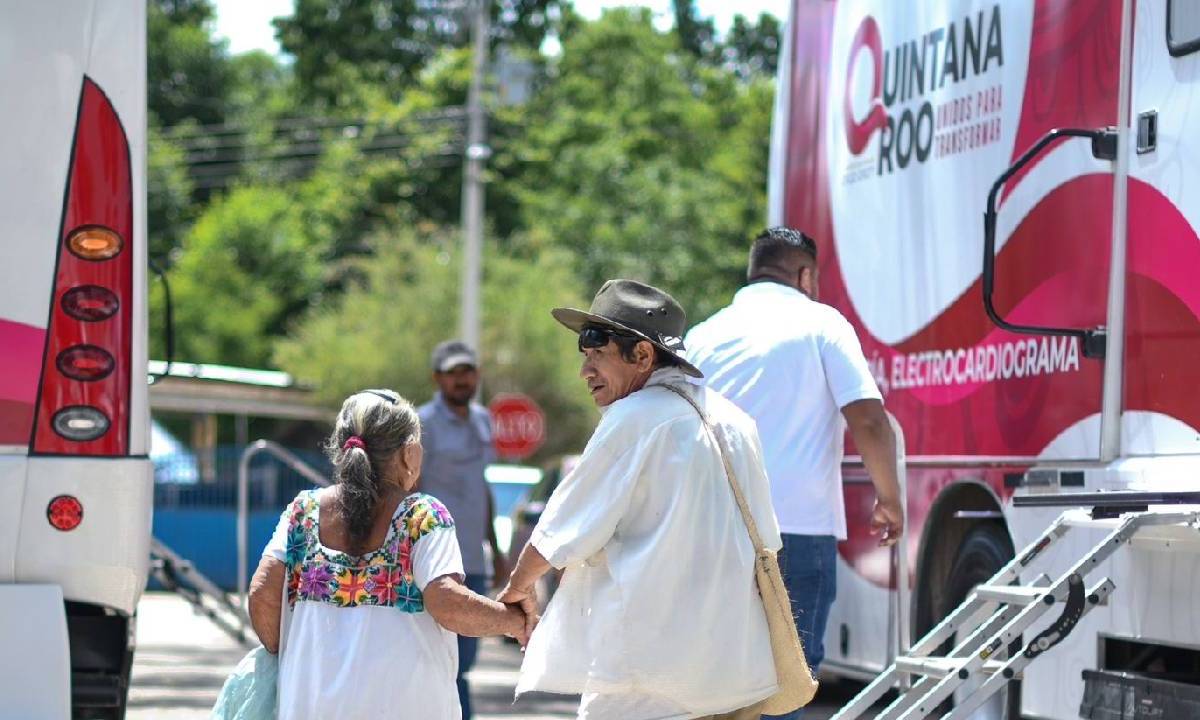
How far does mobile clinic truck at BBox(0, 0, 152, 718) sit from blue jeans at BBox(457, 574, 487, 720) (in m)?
2.02

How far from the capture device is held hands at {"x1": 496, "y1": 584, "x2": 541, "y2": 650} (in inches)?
168

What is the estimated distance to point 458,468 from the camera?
8562 mm

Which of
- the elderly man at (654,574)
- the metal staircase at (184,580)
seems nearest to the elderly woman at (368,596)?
the elderly man at (654,574)

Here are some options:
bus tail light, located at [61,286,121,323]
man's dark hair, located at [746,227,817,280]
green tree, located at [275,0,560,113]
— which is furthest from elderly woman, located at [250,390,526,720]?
green tree, located at [275,0,560,113]

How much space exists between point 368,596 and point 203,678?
7640mm

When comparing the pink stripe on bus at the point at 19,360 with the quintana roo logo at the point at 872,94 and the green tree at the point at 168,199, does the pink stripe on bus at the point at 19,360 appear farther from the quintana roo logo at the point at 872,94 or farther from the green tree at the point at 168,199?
the green tree at the point at 168,199

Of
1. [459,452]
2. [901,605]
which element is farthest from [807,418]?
[459,452]

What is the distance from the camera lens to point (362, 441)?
14.6 feet

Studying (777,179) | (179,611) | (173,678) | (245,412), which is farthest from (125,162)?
(245,412)

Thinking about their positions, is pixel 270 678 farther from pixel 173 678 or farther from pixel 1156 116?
pixel 173 678

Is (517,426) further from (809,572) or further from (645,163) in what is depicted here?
(809,572)

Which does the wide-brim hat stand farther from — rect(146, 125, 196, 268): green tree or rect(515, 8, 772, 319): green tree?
rect(146, 125, 196, 268): green tree

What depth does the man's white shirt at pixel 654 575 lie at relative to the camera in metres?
4.02

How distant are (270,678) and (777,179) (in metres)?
5.15
